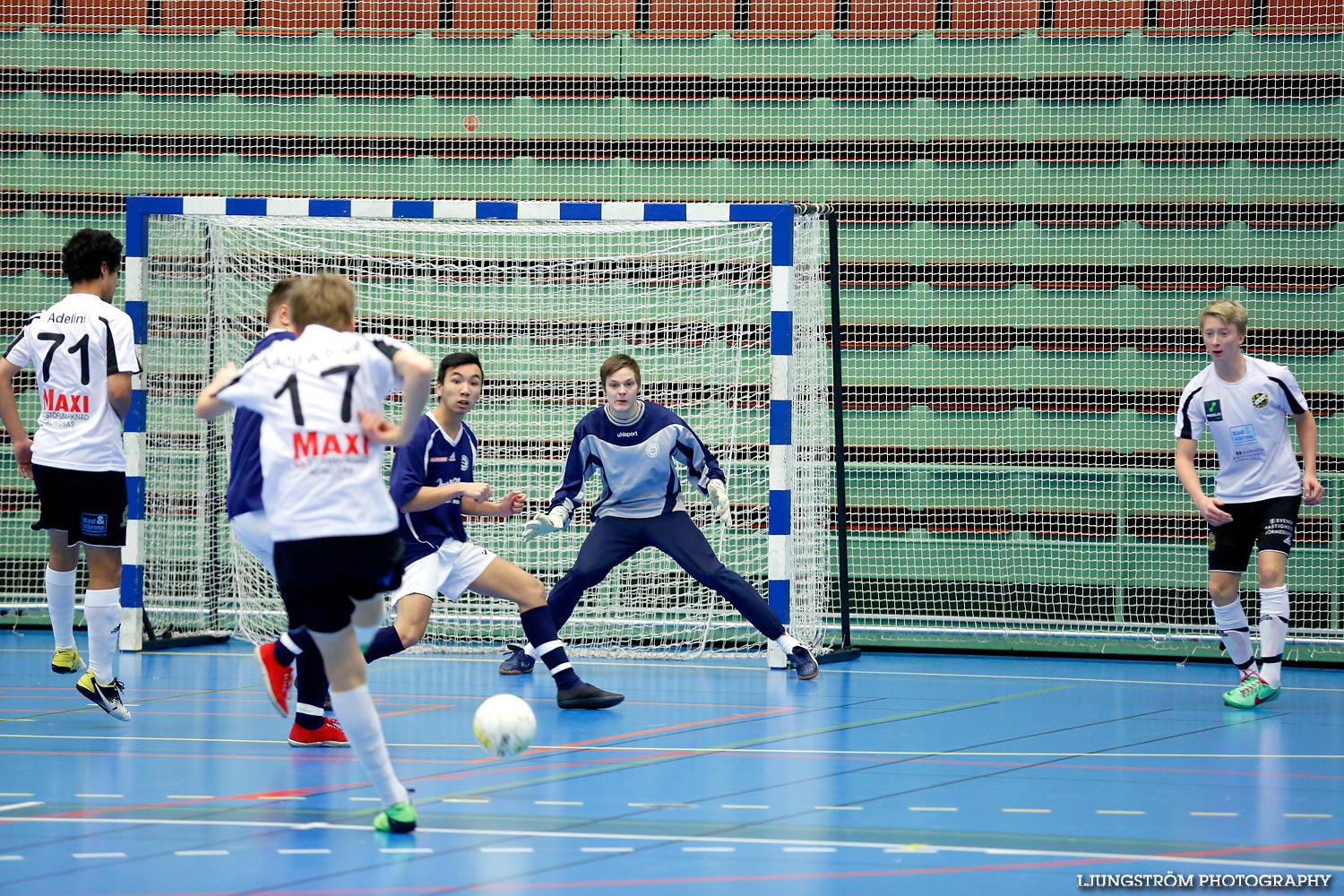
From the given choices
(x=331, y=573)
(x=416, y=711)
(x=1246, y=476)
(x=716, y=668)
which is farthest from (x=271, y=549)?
(x=1246, y=476)

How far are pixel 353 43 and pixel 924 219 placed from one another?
16.3 ft

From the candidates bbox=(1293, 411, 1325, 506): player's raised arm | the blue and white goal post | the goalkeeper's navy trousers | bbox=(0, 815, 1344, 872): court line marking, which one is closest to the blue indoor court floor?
bbox=(0, 815, 1344, 872): court line marking

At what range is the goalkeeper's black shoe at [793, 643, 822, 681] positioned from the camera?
870cm

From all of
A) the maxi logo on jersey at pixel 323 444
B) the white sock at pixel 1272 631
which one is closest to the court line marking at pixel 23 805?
the maxi logo on jersey at pixel 323 444

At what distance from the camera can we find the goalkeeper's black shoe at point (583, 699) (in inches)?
293

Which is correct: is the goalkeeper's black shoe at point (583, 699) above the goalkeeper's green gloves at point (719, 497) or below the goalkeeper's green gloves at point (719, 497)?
below

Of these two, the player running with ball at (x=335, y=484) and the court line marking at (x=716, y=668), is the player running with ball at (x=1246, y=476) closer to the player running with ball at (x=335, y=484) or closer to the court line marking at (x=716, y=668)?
the court line marking at (x=716, y=668)

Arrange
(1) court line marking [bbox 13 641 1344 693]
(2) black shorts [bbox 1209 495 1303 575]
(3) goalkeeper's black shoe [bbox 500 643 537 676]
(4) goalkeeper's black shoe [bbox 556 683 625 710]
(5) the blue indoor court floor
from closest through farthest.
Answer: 1. (5) the blue indoor court floor
2. (4) goalkeeper's black shoe [bbox 556 683 625 710]
3. (2) black shorts [bbox 1209 495 1303 575]
4. (1) court line marking [bbox 13 641 1344 693]
5. (3) goalkeeper's black shoe [bbox 500 643 537 676]

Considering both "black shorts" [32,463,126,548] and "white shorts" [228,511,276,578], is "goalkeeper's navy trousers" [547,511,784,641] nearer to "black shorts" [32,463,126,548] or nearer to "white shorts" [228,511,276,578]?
"black shorts" [32,463,126,548]

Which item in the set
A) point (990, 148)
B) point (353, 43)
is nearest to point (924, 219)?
point (990, 148)

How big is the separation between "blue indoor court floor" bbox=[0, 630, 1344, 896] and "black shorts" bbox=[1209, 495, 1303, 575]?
0.76 m

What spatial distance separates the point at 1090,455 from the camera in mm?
11703

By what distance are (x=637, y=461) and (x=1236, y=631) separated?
10.7ft

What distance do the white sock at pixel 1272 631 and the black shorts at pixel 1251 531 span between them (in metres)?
0.21
